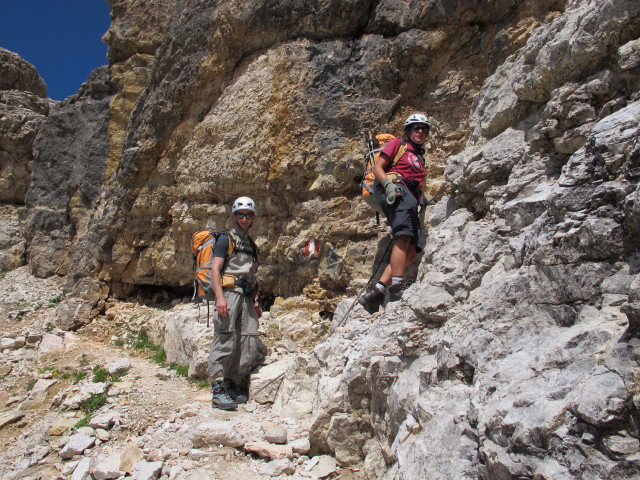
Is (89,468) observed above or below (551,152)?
below

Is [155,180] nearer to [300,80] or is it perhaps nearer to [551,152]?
Result: [300,80]

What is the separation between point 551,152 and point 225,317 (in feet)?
13.0

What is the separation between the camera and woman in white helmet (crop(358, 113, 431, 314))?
4910 mm

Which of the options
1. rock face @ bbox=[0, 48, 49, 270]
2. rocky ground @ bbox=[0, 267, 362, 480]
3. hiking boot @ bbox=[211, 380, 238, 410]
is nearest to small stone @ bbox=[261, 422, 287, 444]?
rocky ground @ bbox=[0, 267, 362, 480]

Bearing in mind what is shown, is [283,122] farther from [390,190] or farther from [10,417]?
[10,417]

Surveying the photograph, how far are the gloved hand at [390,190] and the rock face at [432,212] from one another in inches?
22.9

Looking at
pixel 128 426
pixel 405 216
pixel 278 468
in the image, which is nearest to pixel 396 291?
pixel 405 216

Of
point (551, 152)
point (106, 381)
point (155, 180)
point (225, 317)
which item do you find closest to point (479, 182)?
point (551, 152)

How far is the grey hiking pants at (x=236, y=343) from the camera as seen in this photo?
5.51 metres

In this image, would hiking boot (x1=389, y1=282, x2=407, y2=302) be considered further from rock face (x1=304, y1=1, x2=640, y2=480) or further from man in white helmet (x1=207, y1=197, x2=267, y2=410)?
man in white helmet (x1=207, y1=197, x2=267, y2=410)

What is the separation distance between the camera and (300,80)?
25.2ft

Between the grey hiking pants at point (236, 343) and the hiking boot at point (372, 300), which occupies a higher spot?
the hiking boot at point (372, 300)

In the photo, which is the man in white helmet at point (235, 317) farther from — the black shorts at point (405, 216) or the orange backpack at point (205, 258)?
the black shorts at point (405, 216)

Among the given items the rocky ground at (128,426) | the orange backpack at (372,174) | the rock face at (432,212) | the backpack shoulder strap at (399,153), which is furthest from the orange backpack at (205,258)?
the backpack shoulder strap at (399,153)
